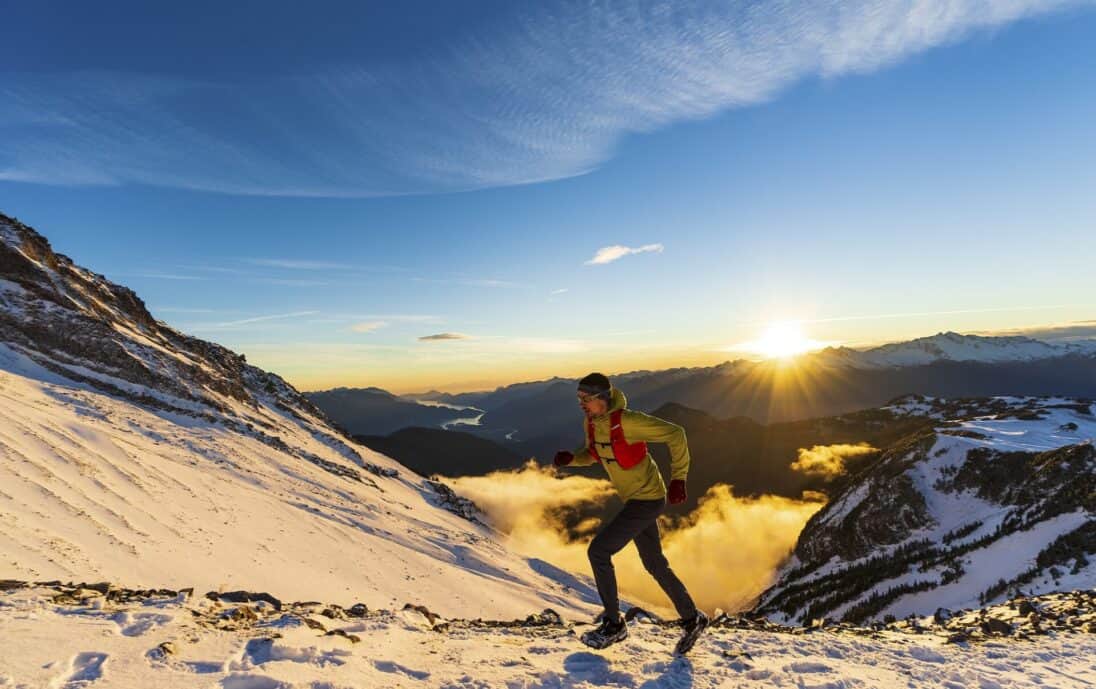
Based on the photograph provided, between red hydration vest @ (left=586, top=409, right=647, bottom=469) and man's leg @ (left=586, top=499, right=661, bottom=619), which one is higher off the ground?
red hydration vest @ (left=586, top=409, right=647, bottom=469)

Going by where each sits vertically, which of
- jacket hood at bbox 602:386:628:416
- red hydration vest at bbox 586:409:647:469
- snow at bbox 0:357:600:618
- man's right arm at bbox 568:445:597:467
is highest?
jacket hood at bbox 602:386:628:416

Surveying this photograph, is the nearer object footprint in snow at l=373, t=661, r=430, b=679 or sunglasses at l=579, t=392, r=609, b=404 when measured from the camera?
footprint in snow at l=373, t=661, r=430, b=679

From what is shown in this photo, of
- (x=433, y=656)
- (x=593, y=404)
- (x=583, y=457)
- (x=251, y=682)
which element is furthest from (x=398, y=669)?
(x=593, y=404)

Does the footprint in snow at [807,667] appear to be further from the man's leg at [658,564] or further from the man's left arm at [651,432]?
the man's left arm at [651,432]

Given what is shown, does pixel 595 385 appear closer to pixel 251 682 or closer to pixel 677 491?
pixel 677 491

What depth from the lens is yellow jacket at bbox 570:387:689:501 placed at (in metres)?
6.77

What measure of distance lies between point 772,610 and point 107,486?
9876cm

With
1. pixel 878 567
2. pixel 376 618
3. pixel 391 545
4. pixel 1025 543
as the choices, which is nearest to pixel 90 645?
pixel 376 618

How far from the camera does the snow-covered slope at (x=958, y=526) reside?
44812mm

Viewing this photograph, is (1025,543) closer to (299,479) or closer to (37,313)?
(299,479)

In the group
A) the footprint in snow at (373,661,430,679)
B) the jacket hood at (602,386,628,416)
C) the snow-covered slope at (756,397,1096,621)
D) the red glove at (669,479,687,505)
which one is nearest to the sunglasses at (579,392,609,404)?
the jacket hood at (602,386,628,416)

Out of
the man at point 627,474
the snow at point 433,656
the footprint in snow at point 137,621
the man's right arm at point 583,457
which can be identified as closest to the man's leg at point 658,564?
the man at point 627,474

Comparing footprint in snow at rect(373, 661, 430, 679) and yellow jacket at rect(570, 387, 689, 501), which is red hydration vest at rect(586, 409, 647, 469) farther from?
footprint in snow at rect(373, 661, 430, 679)

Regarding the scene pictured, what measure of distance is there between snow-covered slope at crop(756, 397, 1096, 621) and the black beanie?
108ft
